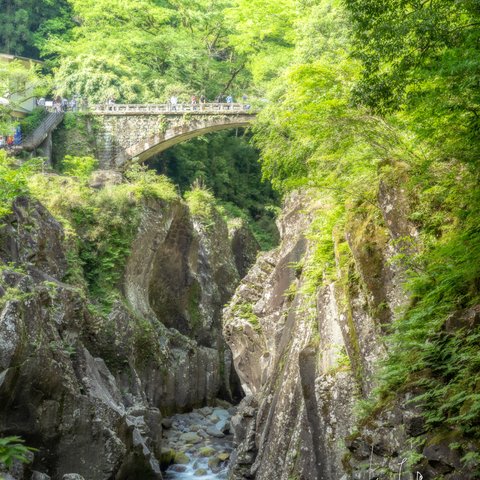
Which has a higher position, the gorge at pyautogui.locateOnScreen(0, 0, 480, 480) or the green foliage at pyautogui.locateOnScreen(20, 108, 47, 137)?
the green foliage at pyautogui.locateOnScreen(20, 108, 47, 137)

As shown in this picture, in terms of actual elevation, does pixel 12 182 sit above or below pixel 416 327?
above

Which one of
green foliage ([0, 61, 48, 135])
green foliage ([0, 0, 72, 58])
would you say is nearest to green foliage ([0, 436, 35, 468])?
green foliage ([0, 61, 48, 135])

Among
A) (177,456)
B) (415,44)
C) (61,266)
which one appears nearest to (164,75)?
(61,266)

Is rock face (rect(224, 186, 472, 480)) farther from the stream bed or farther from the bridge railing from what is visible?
the bridge railing

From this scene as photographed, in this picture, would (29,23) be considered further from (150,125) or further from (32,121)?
(150,125)

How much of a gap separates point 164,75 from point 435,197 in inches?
1484

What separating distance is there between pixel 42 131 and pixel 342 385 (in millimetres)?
31930

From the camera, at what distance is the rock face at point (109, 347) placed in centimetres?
1580

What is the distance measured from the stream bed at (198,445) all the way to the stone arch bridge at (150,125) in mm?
18892

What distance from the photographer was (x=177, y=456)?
23.1 m

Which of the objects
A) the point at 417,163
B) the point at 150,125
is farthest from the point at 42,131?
the point at 417,163

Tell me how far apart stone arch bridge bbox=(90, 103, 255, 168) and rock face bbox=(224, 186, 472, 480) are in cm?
2387

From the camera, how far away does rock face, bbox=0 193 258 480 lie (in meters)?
15.8

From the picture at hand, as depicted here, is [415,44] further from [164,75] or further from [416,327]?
[164,75]
